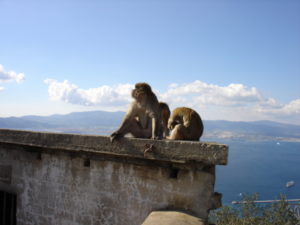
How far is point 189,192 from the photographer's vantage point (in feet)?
12.7

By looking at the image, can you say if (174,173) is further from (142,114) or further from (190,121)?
(142,114)

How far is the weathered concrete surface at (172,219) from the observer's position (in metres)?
3.28

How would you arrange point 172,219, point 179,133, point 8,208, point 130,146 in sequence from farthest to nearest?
point 8,208
point 179,133
point 130,146
point 172,219

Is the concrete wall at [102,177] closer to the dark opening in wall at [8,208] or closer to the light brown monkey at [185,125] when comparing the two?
the dark opening in wall at [8,208]

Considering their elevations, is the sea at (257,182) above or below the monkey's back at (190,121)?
below

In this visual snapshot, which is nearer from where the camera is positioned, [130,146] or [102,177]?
[130,146]

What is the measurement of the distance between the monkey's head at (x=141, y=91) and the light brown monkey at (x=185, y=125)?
2.27 ft

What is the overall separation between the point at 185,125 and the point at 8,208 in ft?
14.9

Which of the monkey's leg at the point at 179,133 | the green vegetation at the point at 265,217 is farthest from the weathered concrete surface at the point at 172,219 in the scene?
the green vegetation at the point at 265,217

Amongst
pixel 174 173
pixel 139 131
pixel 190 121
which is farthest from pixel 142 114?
pixel 174 173

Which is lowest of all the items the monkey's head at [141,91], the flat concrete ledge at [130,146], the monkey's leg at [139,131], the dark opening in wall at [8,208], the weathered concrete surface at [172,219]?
the dark opening in wall at [8,208]

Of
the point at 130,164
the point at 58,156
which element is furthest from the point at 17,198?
the point at 130,164

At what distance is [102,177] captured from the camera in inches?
182

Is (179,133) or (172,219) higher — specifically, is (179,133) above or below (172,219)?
above
